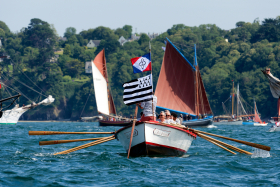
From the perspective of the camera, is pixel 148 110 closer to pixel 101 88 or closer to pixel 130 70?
pixel 101 88

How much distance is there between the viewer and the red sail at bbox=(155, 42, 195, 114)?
56469mm

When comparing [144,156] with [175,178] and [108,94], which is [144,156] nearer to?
[175,178]

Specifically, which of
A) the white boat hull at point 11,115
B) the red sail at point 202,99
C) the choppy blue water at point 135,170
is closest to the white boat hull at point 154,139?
the choppy blue water at point 135,170

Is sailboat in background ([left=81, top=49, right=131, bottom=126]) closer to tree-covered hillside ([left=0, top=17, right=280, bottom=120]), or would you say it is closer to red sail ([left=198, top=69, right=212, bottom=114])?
red sail ([left=198, top=69, right=212, bottom=114])

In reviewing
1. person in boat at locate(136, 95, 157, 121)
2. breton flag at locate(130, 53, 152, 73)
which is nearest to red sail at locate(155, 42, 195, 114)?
breton flag at locate(130, 53, 152, 73)

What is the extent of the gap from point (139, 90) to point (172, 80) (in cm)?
3825

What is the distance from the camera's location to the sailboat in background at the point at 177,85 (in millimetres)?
56531

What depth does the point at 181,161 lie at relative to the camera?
19.0m

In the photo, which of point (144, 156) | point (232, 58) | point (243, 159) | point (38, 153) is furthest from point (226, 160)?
point (232, 58)

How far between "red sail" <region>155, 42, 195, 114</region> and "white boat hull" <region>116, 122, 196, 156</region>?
36.2m

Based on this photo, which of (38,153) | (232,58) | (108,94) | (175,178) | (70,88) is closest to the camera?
(175,178)

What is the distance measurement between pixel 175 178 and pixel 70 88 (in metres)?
147

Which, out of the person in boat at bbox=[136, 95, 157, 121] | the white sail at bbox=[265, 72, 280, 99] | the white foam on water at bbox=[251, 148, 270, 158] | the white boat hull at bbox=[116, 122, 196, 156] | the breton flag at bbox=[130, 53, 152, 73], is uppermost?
the breton flag at bbox=[130, 53, 152, 73]

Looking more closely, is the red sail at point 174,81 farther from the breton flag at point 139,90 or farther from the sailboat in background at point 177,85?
the breton flag at point 139,90
